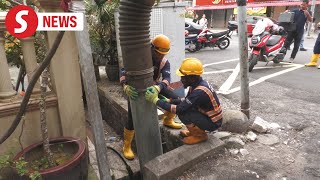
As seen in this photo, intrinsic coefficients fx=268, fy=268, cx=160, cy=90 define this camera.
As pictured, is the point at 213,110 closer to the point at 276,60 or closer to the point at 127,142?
the point at 127,142

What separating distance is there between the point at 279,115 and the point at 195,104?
89.9 inches

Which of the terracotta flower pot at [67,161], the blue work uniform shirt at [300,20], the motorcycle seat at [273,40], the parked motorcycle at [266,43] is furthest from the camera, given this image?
the blue work uniform shirt at [300,20]

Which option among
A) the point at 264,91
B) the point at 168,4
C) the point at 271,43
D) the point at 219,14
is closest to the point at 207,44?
the point at 271,43

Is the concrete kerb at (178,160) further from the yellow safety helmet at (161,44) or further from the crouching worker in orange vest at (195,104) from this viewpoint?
the yellow safety helmet at (161,44)

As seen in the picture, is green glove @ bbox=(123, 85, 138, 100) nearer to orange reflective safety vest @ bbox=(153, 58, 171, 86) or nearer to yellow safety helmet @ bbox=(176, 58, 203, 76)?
yellow safety helmet @ bbox=(176, 58, 203, 76)

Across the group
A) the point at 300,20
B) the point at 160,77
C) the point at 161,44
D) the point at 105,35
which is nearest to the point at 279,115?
the point at 160,77

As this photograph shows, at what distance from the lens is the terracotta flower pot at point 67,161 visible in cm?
251

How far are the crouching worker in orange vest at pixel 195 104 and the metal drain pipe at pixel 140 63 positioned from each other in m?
0.16

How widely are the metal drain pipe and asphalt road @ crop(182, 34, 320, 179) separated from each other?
0.64m

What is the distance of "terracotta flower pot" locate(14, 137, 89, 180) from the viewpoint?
2.51 metres

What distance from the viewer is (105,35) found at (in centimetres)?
600

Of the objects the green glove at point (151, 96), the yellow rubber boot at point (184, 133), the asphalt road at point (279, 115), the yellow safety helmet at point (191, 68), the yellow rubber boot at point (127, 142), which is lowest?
the yellow rubber boot at point (127, 142)

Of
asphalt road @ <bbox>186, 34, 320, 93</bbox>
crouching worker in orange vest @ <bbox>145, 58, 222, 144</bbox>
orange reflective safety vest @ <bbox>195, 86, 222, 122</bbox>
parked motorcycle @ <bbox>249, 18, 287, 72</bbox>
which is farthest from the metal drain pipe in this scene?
parked motorcycle @ <bbox>249, 18, 287, 72</bbox>

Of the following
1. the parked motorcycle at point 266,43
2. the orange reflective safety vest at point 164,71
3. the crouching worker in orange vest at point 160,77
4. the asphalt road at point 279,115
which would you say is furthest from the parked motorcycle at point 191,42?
the orange reflective safety vest at point 164,71
